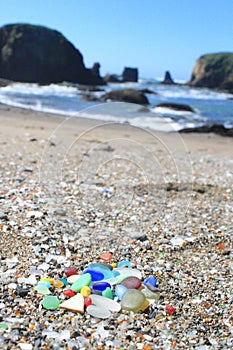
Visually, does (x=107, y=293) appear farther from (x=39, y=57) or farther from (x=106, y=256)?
Answer: (x=39, y=57)

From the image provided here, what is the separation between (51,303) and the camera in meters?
3.22

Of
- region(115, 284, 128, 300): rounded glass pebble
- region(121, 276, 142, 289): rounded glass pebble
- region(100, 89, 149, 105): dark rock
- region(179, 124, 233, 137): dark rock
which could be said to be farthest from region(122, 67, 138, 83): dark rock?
region(115, 284, 128, 300): rounded glass pebble

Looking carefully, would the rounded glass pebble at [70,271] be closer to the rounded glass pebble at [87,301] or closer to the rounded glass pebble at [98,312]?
the rounded glass pebble at [87,301]

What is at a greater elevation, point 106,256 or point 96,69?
point 96,69

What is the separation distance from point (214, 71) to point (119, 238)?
97333 millimetres

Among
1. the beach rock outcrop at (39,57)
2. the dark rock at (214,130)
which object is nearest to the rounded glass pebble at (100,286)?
the dark rock at (214,130)

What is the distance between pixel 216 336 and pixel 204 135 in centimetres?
1575

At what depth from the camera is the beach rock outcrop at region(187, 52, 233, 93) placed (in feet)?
299

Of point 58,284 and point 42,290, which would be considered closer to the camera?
point 42,290


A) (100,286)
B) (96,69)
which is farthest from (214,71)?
(100,286)

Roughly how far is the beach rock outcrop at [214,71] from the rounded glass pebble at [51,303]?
290 feet

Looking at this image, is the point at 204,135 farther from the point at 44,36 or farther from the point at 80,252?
the point at 44,36

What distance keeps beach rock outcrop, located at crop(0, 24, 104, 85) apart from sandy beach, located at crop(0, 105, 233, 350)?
5367cm

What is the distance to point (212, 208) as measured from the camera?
20.2ft
